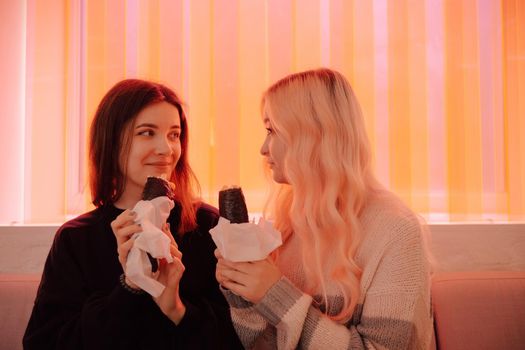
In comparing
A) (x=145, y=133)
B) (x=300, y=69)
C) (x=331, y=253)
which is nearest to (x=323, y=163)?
(x=331, y=253)

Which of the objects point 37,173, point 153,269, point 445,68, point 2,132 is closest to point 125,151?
point 153,269

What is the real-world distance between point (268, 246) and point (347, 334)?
1.01 feet

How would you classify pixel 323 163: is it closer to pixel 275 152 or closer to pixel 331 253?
pixel 275 152

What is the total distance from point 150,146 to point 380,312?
809mm

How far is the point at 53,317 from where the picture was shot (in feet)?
4.10

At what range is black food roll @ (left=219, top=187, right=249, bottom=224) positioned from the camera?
45.1 inches

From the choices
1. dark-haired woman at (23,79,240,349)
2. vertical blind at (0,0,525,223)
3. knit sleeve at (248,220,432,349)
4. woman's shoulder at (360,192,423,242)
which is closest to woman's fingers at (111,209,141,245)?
dark-haired woman at (23,79,240,349)

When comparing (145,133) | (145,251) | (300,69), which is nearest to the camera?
(145,251)

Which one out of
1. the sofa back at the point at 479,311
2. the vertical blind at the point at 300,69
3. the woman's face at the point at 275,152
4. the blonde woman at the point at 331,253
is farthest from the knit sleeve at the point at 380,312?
the vertical blind at the point at 300,69

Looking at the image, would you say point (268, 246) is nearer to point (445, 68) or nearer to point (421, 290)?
Result: point (421, 290)

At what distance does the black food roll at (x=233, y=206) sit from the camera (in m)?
1.14

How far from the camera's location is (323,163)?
1269 millimetres

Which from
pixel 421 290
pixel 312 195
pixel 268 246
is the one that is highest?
pixel 312 195

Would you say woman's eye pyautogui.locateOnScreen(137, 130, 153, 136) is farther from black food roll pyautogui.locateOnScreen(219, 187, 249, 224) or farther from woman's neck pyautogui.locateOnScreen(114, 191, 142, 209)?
black food roll pyautogui.locateOnScreen(219, 187, 249, 224)
